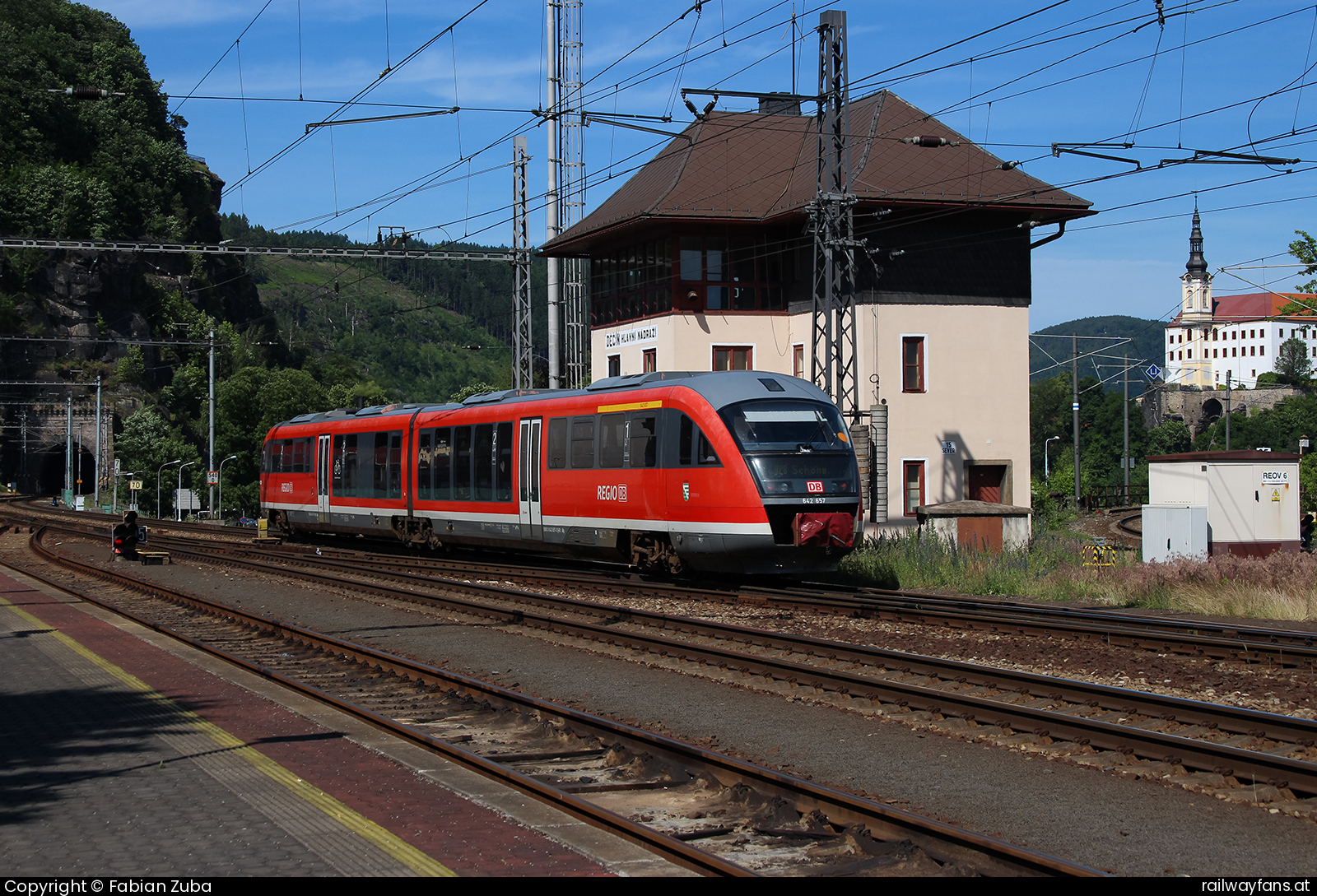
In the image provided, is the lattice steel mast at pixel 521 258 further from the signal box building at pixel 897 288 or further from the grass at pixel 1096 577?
the grass at pixel 1096 577

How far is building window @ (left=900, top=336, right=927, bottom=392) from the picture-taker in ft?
118

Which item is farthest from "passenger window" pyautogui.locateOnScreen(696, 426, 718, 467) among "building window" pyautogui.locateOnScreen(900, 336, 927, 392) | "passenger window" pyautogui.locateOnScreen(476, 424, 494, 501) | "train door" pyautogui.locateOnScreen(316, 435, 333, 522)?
"building window" pyautogui.locateOnScreen(900, 336, 927, 392)

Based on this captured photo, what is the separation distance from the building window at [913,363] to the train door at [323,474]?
1644 cm

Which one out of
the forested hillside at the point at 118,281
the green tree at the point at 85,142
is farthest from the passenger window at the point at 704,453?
the green tree at the point at 85,142

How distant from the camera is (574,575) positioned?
20938 millimetres

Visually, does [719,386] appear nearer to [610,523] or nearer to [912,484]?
[610,523]

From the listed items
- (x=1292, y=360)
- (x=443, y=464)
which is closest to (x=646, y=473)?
(x=443, y=464)

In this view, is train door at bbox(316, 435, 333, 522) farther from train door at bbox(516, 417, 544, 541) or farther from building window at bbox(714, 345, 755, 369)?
building window at bbox(714, 345, 755, 369)

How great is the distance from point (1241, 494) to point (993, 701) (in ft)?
61.1

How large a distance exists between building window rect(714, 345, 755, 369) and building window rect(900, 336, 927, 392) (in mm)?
4612

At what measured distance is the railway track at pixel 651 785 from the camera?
19.1 feet
